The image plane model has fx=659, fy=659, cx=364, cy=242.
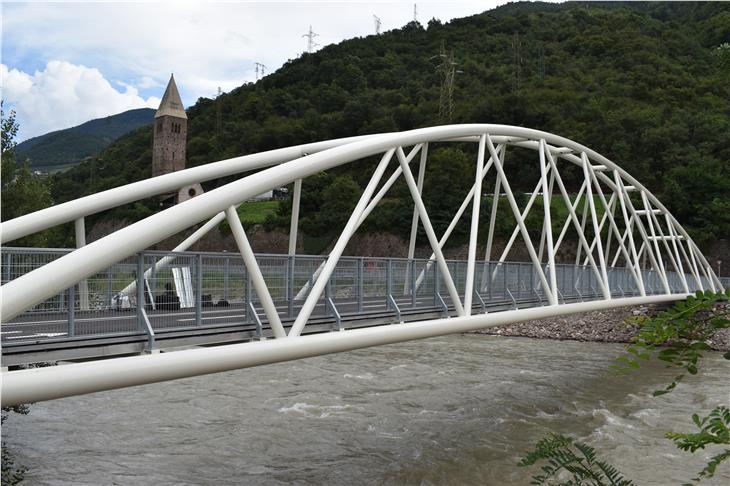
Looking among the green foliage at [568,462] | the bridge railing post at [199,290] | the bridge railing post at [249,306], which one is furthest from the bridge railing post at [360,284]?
the green foliage at [568,462]

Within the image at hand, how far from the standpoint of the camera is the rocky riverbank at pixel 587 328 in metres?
38.0

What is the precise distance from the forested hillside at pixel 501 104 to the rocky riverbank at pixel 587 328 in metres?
19.5

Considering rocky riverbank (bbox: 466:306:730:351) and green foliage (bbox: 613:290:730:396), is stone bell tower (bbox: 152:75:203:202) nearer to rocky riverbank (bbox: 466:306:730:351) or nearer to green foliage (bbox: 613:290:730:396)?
rocky riverbank (bbox: 466:306:730:351)

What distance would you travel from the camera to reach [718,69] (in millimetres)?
4238

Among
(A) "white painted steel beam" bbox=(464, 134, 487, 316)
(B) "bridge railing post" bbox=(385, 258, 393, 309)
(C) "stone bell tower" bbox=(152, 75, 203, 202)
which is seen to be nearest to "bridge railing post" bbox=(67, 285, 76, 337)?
(B) "bridge railing post" bbox=(385, 258, 393, 309)

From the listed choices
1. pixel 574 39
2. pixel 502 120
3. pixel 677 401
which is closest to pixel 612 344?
pixel 677 401

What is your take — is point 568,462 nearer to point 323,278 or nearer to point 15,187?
point 323,278

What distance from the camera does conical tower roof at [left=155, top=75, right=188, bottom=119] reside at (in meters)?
94.6

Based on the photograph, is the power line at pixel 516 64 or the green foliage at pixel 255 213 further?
the power line at pixel 516 64

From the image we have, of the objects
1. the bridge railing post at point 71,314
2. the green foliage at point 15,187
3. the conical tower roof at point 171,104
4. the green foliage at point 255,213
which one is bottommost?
the bridge railing post at point 71,314

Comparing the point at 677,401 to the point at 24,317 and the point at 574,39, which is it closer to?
the point at 24,317

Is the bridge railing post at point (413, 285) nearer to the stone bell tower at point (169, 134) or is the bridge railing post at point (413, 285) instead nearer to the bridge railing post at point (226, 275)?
the bridge railing post at point (226, 275)

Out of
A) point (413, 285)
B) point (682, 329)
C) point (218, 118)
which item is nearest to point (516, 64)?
point (218, 118)

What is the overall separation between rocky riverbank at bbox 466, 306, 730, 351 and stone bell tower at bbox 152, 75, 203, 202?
6515 centimetres
